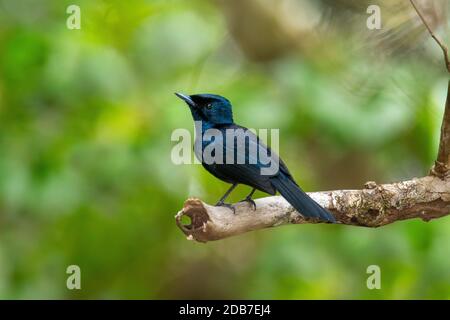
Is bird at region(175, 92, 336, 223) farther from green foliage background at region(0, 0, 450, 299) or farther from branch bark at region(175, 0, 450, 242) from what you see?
green foliage background at region(0, 0, 450, 299)

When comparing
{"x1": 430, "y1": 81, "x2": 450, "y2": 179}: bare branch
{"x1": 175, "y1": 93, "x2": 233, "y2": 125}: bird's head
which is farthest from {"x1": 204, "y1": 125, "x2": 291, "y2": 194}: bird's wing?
{"x1": 430, "y1": 81, "x2": 450, "y2": 179}: bare branch

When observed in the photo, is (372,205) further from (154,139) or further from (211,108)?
(154,139)

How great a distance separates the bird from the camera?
137 inches

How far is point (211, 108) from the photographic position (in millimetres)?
4133

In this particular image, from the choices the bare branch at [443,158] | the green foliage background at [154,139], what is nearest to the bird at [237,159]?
the green foliage background at [154,139]

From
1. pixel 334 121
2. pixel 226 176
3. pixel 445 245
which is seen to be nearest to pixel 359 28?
pixel 334 121

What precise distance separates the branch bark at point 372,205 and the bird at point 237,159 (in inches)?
3.4

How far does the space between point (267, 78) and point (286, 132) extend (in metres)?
0.63

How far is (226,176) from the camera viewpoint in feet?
12.5

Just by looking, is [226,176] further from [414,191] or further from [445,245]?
[445,245]

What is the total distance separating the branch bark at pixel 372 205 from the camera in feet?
11.5

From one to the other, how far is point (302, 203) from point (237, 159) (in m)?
0.46

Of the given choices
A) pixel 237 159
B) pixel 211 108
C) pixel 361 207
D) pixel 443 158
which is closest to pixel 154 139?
pixel 211 108

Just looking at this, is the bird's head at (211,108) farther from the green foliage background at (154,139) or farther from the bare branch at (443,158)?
the bare branch at (443,158)
